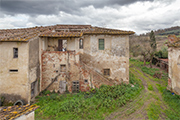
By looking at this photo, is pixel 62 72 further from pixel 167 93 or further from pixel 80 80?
pixel 167 93

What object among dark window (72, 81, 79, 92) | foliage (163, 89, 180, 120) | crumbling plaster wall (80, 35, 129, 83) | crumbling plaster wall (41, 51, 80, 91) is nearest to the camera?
foliage (163, 89, 180, 120)

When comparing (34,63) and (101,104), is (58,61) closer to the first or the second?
(34,63)

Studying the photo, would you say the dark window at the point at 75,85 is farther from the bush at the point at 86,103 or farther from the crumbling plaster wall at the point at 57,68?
the bush at the point at 86,103

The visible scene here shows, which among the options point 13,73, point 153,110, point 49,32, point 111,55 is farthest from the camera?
point 111,55

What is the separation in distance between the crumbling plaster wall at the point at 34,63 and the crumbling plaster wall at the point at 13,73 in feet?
1.15

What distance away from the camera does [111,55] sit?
12.5 metres

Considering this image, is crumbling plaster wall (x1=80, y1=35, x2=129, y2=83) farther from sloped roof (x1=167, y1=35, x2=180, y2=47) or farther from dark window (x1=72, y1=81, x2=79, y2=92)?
sloped roof (x1=167, y1=35, x2=180, y2=47)

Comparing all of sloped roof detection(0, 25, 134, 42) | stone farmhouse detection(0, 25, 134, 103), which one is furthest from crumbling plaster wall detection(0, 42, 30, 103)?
sloped roof detection(0, 25, 134, 42)

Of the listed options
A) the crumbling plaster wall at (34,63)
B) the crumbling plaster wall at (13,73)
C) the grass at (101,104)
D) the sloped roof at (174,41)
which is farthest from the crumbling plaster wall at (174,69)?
the crumbling plaster wall at (13,73)

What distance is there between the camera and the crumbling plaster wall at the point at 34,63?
374 inches

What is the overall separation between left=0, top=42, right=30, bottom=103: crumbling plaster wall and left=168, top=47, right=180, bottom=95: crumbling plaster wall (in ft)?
44.4

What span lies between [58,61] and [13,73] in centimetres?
390

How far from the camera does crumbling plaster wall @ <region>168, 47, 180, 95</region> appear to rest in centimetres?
1042

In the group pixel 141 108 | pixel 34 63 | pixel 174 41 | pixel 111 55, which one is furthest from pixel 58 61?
pixel 174 41
